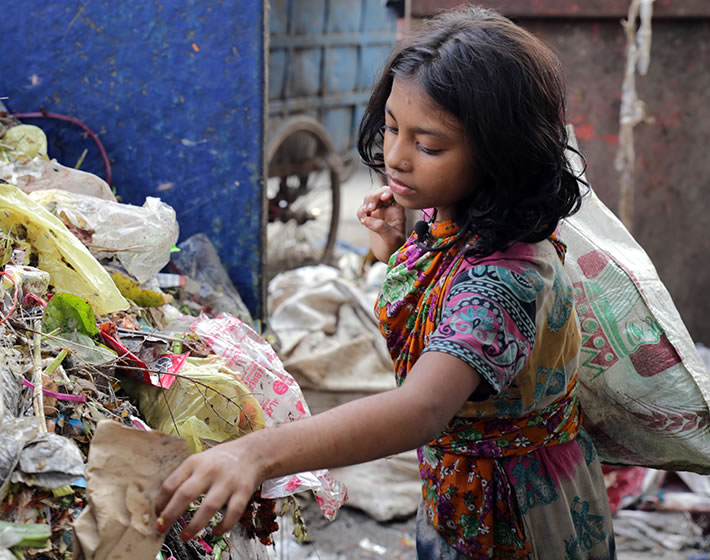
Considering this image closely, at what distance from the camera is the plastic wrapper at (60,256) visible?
5.92ft

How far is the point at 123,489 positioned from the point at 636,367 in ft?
3.87

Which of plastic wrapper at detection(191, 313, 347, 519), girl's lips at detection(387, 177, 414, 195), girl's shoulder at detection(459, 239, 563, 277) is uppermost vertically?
girl's lips at detection(387, 177, 414, 195)

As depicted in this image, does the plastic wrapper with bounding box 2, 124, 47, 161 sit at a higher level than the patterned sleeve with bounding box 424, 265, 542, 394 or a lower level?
lower

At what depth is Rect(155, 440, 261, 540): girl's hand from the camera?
899 mm

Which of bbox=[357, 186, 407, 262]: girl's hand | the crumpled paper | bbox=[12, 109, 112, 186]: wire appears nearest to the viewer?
the crumpled paper

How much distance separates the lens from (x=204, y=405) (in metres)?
1.61

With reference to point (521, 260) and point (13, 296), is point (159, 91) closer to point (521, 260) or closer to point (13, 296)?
point (13, 296)

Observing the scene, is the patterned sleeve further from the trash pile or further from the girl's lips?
the trash pile

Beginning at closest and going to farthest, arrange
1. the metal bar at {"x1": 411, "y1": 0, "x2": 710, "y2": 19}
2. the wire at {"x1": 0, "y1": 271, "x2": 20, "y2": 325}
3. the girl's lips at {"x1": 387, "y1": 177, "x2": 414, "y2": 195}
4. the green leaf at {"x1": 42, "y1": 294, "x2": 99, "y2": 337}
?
the girl's lips at {"x1": 387, "y1": 177, "x2": 414, "y2": 195} → the wire at {"x1": 0, "y1": 271, "x2": 20, "y2": 325} → the green leaf at {"x1": 42, "y1": 294, "x2": 99, "y2": 337} → the metal bar at {"x1": 411, "y1": 0, "x2": 710, "y2": 19}

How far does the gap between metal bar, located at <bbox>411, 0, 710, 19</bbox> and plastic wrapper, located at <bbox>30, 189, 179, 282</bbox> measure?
8.18ft

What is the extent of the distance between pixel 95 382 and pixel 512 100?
3.20 ft

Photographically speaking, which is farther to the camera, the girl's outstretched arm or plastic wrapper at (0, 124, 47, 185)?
plastic wrapper at (0, 124, 47, 185)

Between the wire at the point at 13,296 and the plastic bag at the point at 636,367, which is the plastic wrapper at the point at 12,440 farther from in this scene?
the plastic bag at the point at 636,367

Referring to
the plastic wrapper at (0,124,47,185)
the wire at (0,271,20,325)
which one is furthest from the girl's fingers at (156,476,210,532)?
the plastic wrapper at (0,124,47,185)
